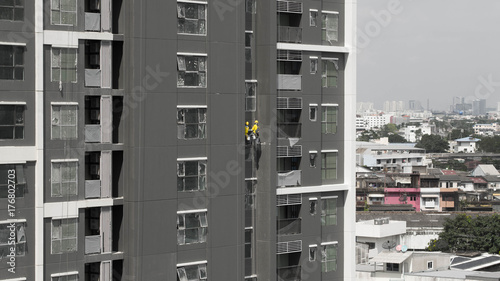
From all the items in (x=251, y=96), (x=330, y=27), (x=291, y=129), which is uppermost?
(x=330, y=27)

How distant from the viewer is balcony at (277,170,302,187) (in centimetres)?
1460

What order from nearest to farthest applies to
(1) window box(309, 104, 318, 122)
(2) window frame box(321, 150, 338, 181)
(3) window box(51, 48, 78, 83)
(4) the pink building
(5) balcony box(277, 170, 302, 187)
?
(3) window box(51, 48, 78, 83)
(5) balcony box(277, 170, 302, 187)
(1) window box(309, 104, 318, 122)
(2) window frame box(321, 150, 338, 181)
(4) the pink building

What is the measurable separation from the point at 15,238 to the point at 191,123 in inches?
121

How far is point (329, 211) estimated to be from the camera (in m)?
15.3

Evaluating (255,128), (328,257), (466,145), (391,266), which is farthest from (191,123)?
(466,145)

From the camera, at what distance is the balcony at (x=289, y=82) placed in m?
14.5

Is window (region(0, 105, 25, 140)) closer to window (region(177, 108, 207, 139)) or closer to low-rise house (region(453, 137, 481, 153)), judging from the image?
window (region(177, 108, 207, 139))

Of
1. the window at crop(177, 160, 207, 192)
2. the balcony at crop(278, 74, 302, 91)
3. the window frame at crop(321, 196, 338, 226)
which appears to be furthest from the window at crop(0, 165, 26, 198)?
the window frame at crop(321, 196, 338, 226)

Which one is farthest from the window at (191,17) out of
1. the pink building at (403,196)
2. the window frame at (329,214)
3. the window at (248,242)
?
the pink building at (403,196)

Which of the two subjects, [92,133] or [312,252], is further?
[312,252]

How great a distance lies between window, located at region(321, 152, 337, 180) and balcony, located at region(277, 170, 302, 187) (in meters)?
0.65

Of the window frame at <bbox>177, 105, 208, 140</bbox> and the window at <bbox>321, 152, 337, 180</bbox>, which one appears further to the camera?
the window at <bbox>321, 152, 337, 180</bbox>

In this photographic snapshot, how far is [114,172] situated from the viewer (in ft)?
41.6

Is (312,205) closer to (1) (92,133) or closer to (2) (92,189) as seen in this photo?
(2) (92,189)
